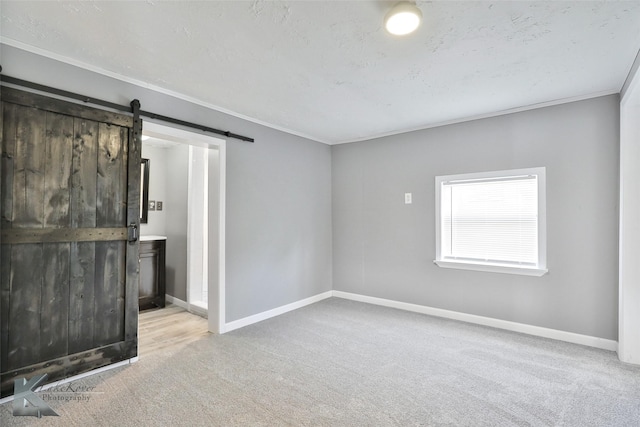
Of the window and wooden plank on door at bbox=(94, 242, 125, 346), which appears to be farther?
the window

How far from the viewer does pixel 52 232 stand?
7.77 ft

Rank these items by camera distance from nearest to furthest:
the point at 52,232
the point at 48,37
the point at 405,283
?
the point at 48,37 < the point at 52,232 < the point at 405,283

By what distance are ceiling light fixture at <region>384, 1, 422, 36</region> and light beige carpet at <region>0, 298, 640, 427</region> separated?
2.41m

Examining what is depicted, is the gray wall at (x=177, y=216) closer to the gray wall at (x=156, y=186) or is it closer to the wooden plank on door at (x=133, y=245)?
the gray wall at (x=156, y=186)

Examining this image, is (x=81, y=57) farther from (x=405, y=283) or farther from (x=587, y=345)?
(x=587, y=345)

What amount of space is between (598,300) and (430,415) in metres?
2.35

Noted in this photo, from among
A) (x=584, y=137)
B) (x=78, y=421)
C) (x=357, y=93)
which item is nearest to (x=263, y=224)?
(x=357, y=93)

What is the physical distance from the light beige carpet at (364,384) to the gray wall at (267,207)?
2.44 ft

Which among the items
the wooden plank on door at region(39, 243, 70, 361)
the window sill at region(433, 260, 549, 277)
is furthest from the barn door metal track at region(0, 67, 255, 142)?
the window sill at region(433, 260, 549, 277)

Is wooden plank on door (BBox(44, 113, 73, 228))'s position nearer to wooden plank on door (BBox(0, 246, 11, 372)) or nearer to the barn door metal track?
the barn door metal track

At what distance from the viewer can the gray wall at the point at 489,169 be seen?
10.3 ft

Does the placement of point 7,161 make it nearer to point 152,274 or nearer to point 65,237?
point 65,237

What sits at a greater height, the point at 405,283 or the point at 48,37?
the point at 48,37

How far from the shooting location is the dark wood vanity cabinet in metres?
4.40
